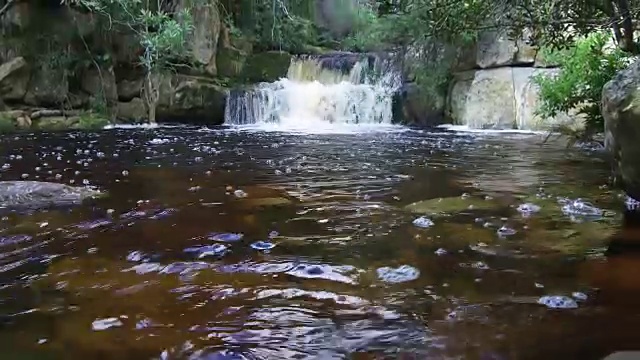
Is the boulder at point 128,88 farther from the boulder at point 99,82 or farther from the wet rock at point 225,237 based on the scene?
the wet rock at point 225,237

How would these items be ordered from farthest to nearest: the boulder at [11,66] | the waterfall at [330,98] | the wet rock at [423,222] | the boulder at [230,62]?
the boulder at [230,62], the waterfall at [330,98], the boulder at [11,66], the wet rock at [423,222]

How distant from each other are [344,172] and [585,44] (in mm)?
2801

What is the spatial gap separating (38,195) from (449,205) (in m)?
2.90

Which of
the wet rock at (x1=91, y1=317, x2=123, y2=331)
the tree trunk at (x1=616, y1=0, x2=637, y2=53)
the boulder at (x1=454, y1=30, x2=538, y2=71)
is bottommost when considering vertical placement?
the wet rock at (x1=91, y1=317, x2=123, y2=331)

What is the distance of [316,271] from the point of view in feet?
8.59

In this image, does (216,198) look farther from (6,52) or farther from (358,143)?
(6,52)

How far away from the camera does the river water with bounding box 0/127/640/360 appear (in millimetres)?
1881

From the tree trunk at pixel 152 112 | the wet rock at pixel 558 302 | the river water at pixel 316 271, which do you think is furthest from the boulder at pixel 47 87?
the wet rock at pixel 558 302

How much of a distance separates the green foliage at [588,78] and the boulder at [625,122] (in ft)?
5.15

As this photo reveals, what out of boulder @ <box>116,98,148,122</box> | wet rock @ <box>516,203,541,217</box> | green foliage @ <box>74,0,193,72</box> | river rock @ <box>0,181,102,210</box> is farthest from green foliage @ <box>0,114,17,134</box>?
wet rock @ <box>516,203,541,217</box>

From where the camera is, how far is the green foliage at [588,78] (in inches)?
219

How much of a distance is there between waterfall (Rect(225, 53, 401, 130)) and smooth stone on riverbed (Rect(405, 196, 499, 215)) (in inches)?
392

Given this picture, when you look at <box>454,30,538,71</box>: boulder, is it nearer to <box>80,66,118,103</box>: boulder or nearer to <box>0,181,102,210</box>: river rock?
<box>80,66,118,103</box>: boulder

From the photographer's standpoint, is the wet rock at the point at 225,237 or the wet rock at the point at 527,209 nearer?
the wet rock at the point at 225,237
